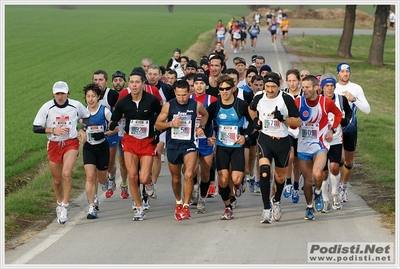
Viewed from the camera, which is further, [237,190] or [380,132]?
[380,132]

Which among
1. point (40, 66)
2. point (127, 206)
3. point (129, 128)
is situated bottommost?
point (40, 66)

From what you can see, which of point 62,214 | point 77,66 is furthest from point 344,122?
point 77,66

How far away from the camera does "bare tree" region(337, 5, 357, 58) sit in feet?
147

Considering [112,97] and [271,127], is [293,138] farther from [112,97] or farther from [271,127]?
[112,97]

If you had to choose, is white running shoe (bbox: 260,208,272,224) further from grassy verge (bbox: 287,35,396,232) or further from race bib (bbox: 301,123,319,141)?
grassy verge (bbox: 287,35,396,232)

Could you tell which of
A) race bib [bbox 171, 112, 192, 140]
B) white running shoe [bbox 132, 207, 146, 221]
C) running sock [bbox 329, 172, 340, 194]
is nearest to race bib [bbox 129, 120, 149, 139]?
race bib [bbox 171, 112, 192, 140]

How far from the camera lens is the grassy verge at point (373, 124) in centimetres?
1420

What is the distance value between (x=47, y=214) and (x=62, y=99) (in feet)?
6.24

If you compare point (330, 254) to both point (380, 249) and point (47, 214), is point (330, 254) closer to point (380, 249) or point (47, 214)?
point (380, 249)

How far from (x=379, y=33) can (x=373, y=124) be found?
18.3 meters

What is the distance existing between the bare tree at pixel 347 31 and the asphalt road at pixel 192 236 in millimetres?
32572

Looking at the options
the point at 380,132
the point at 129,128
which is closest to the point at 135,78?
the point at 129,128

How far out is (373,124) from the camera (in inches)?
963

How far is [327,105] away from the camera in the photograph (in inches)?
460
